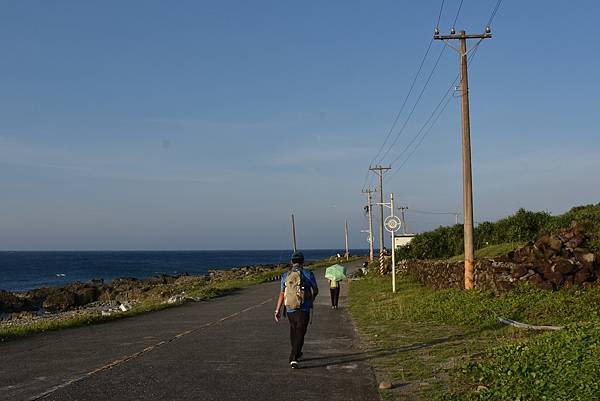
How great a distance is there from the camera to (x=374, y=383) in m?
9.09

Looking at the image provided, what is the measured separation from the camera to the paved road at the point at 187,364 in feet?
28.6

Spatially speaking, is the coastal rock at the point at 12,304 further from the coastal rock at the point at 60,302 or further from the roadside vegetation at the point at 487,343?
the roadside vegetation at the point at 487,343

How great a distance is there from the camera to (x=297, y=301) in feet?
35.2

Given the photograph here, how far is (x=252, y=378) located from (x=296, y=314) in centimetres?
148

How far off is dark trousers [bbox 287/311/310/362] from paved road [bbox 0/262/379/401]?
0.31 meters

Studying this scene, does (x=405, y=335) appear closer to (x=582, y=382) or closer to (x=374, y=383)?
(x=374, y=383)

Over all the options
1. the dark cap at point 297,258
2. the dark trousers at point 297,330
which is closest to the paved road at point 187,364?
the dark trousers at point 297,330

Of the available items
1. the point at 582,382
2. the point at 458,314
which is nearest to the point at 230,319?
the point at 458,314

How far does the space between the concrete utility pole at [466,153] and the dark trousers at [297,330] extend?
10.4 metres

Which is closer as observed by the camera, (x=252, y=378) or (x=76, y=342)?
(x=252, y=378)

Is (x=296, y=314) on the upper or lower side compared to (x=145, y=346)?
upper

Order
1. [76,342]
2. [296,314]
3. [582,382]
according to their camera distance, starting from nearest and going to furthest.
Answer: [582,382]
[296,314]
[76,342]

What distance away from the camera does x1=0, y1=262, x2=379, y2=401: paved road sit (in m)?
8.72

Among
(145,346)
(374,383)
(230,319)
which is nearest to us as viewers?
(374,383)
